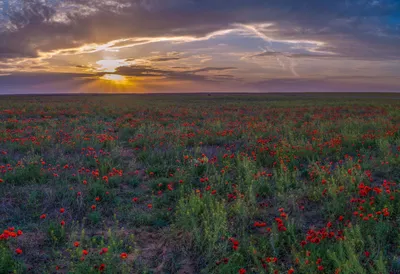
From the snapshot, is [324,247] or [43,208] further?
[43,208]

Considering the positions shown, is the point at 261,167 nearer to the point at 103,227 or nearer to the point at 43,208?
the point at 103,227

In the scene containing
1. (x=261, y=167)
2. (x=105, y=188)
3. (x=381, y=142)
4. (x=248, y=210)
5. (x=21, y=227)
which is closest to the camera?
(x=21, y=227)

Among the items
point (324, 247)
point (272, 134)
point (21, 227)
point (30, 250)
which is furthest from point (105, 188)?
point (272, 134)

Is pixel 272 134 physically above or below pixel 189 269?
above

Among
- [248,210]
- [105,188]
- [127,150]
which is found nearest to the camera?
[248,210]

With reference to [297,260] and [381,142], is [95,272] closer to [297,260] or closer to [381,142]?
[297,260]

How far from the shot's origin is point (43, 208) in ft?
17.7

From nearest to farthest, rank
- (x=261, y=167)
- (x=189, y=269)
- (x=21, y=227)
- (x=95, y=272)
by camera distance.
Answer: (x=95, y=272) → (x=189, y=269) → (x=21, y=227) → (x=261, y=167)

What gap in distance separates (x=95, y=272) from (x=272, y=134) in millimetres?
9376

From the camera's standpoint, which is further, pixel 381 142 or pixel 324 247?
pixel 381 142

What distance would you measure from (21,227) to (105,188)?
5.38 ft

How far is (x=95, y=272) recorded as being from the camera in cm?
355

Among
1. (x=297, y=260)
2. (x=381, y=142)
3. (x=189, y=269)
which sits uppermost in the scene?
(x=381, y=142)

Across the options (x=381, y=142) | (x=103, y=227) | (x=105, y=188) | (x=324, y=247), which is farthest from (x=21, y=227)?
(x=381, y=142)
